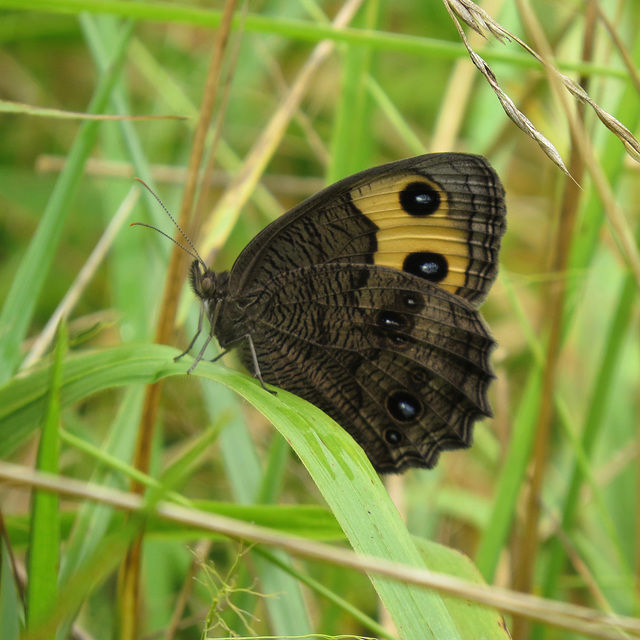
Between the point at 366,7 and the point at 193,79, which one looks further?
the point at 193,79

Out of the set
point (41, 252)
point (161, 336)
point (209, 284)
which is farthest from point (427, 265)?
point (41, 252)

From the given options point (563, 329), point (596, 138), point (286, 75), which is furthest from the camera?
point (286, 75)

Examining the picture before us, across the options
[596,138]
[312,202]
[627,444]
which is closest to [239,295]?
[312,202]

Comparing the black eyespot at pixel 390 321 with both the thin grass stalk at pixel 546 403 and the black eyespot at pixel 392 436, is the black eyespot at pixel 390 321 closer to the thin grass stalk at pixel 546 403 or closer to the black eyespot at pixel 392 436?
the black eyespot at pixel 392 436

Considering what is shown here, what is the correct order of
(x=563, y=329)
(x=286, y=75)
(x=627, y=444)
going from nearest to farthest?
(x=563, y=329), (x=627, y=444), (x=286, y=75)

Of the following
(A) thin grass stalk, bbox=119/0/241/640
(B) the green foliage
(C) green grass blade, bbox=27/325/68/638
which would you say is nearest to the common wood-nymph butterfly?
(A) thin grass stalk, bbox=119/0/241/640

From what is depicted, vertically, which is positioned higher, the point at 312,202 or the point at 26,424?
the point at 312,202

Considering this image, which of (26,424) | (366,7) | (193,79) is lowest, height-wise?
(26,424)

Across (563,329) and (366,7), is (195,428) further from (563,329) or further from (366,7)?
(366,7)
